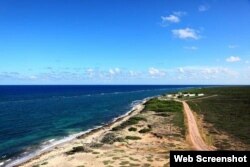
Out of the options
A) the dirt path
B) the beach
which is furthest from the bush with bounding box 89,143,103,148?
the dirt path

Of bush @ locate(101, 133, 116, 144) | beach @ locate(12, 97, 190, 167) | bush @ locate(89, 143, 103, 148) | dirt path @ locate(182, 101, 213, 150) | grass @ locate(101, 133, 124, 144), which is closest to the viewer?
beach @ locate(12, 97, 190, 167)

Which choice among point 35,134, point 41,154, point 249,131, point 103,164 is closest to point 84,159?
point 103,164

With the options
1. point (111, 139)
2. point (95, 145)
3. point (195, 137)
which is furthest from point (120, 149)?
point (195, 137)

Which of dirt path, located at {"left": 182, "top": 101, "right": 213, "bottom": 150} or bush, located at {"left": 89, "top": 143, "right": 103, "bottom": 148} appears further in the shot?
Result: bush, located at {"left": 89, "top": 143, "right": 103, "bottom": 148}

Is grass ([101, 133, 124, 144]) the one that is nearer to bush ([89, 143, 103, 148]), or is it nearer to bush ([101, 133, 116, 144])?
bush ([101, 133, 116, 144])

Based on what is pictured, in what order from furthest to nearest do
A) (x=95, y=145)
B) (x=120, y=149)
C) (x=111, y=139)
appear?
(x=111, y=139) → (x=95, y=145) → (x=120, y=149)

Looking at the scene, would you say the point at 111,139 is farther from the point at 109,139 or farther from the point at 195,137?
the point at 195,137

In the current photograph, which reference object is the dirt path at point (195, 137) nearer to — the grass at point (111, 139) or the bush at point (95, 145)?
the grass at point (111, 139)

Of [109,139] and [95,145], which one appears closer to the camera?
[95,145]
